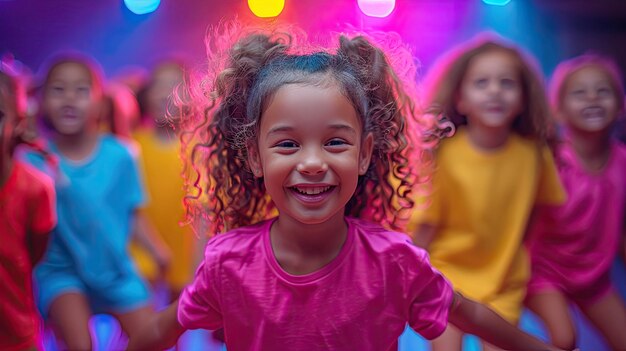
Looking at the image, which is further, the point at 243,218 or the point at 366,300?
the point at 243,218

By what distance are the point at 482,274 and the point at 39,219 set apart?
137 cm

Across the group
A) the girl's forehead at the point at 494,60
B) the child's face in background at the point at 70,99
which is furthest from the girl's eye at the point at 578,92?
the child's face in background at the point at 70,99

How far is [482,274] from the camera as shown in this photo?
2191mm

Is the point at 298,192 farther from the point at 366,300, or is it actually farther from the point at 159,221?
the point at 159,221

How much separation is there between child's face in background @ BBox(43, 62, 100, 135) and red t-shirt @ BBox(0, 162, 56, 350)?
0.18 metres

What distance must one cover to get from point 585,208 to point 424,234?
0.54 meters

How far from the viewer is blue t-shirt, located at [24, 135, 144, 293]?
220 centimetres

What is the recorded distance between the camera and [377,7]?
2270 mm

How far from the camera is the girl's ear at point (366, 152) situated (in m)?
1.63

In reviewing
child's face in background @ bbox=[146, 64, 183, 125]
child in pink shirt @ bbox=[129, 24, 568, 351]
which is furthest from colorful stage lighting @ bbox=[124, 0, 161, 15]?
child in pink shirt @ bbox=[129, 24, 568, 351]

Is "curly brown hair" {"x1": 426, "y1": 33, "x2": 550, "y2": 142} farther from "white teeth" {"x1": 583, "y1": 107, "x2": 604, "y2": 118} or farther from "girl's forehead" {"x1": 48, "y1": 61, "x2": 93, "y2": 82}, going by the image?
"girl's forehead" {"x1": 48, "y1": 61, "x2": 93, "y2": 82}

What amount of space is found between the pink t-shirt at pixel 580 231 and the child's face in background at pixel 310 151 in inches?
39.0

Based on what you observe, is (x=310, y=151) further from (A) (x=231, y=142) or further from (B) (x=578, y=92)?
(B) (x=578, y=92)

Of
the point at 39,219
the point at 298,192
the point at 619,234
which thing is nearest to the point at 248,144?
the point at 298,192
